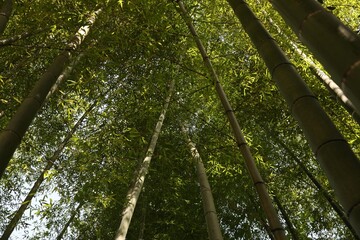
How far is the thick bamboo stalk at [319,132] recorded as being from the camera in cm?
100

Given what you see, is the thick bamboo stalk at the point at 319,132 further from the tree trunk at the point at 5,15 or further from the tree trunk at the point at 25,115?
the tree trunk at the point at 5,15

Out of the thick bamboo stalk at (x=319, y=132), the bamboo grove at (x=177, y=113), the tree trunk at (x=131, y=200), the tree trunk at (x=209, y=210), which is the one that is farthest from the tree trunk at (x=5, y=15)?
the tree trunk at (x=209, y=210)

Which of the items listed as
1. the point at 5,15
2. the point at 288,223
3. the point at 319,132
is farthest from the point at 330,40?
the point at 288,223

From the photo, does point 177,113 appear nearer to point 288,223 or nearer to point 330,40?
point 288,223

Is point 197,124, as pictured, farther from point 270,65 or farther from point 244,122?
point 270,65

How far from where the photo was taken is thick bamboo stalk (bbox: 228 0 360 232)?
1.00 metres

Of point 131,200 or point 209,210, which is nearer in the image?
point 209,210

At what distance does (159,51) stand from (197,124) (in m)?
1.99

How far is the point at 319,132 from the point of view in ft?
3.92

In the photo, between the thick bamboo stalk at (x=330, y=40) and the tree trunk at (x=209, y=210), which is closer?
the thick bamboo stalk at (x=330, y=40)

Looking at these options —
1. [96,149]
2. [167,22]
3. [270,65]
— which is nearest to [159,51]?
[167,22]

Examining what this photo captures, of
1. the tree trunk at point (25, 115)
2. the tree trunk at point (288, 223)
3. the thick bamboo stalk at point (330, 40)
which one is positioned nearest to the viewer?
the thick bamboo stalk at point (330, 40)

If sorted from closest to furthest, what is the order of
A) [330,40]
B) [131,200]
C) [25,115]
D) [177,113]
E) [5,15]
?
[330,40] < [25,115] < [5,15] < [131,200] < [177,113]

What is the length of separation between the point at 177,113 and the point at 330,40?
3664 mm
